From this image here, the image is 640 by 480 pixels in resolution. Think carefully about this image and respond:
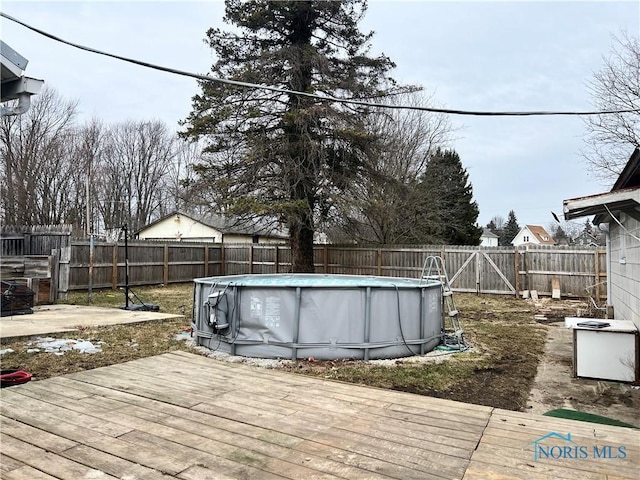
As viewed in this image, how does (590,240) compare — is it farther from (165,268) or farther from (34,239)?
(34,239)

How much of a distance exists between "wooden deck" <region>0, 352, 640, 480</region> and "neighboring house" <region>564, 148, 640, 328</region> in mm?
2596

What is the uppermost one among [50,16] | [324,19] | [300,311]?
[324,19]

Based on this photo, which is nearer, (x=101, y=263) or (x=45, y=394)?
(x=45, y=394)

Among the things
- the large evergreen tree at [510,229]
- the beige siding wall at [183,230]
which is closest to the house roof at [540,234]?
the large evergreen tree at [510,229]

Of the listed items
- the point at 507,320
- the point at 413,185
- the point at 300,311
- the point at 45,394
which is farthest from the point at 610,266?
the point at 413,185

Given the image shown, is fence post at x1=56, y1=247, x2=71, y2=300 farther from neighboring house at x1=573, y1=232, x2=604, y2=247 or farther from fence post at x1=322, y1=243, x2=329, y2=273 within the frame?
neighboring house at x1=573, y1=232, x2=604, y2=247

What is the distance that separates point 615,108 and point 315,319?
12.3 meters

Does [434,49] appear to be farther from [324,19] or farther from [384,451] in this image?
[324,19]

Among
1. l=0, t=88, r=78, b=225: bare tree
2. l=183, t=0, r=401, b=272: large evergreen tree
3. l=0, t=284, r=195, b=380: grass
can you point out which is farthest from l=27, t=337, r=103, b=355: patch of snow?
l=0, t=88, r=78, b=225: bare tree

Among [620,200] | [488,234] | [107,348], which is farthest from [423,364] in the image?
[488,234]

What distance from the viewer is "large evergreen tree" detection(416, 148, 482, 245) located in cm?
1969

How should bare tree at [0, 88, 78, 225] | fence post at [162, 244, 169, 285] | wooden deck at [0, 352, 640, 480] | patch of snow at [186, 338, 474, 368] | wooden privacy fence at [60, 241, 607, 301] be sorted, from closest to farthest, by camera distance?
wooden deck at [0, 352, 640, 480] → patch of snow at [186, 338, 474, 368] → wooden privacy fence at [60, 241, 607, 301] → fence post at [162, 244, 169, 285] → bare tree at [0, 88, 78, 225]

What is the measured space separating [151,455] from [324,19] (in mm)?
14978

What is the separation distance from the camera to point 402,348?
19.2 ft
